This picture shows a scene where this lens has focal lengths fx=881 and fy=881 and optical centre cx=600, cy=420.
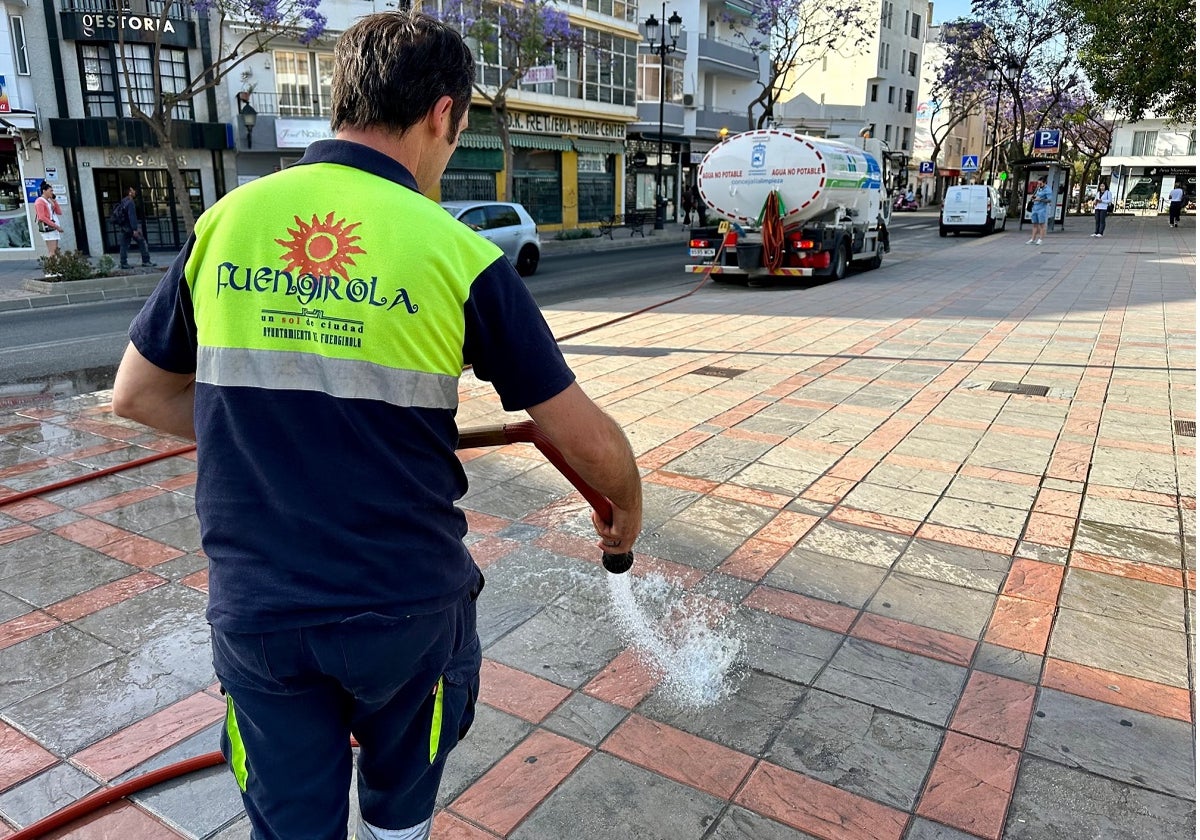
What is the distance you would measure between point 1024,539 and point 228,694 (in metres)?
3.87

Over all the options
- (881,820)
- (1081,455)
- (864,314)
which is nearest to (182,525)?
(881,820)

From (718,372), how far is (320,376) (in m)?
6.95

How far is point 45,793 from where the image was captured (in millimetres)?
2561

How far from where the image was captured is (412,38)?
1.46 meters

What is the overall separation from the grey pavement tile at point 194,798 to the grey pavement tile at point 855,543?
8.74 feet

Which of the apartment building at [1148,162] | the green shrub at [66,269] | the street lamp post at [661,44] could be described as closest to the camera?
the green shrub at [66,269]

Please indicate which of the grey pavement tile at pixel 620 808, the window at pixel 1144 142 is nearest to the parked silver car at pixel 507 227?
the grey pavement tile at pixel 620 808

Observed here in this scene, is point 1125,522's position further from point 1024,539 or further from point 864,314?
point 864,314

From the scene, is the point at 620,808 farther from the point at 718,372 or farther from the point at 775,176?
the point at 775,176

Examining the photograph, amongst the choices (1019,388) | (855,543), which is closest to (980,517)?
(855,543)

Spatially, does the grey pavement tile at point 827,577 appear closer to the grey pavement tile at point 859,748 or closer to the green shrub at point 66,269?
the grey pavement tile at point 859,748

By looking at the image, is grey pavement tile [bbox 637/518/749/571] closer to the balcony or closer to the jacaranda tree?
the jacaranda tree

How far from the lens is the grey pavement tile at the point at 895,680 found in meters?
Answer: 2.92

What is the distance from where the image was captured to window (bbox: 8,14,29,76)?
2191 centimetres
